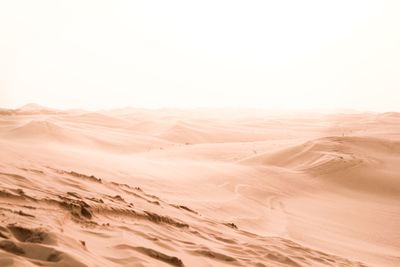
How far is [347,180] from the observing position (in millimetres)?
6090

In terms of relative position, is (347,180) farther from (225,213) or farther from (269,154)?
(225,213)

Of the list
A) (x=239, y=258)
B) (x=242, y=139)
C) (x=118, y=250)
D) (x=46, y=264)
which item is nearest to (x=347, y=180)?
(x=239, y=258)

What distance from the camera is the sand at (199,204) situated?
7.57 ft

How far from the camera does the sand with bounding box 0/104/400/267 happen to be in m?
2.31

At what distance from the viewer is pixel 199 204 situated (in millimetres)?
4312

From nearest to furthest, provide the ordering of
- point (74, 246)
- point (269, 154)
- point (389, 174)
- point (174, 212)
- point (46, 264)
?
point (46, 264) < point (74, 246) < point (174, 212) < point (389, 174) < point (269, 154)

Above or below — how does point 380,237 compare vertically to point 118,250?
below

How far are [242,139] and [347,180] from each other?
5983 mm

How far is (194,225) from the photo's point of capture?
130 inches

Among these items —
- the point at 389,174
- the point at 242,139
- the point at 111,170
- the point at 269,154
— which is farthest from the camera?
the point at 242,139

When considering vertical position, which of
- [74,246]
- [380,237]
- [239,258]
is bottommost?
[380,237]

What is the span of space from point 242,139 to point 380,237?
25.4 ft

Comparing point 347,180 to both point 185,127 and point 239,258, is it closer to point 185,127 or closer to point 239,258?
point 239,258

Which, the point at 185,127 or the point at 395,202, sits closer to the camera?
the point at 395,202
